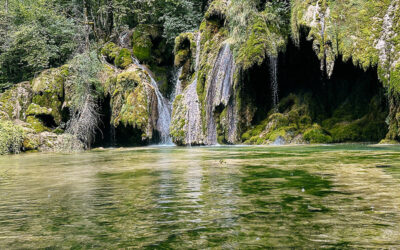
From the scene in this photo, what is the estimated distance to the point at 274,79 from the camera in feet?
54.5

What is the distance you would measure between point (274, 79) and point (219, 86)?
2427 millimetres

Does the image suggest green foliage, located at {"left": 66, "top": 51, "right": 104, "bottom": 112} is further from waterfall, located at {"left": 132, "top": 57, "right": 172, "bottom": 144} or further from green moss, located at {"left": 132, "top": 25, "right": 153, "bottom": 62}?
green moss, located at {"left": 132, "top": 25, "right": 153, "bottom": 62}

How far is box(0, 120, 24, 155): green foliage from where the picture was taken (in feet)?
57.2

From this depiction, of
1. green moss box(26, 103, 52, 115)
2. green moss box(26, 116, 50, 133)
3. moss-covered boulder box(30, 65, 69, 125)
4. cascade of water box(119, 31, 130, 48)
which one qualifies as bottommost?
green moss box(26, 116, 50, 133)

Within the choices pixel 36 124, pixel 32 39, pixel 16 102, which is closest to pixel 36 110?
pixel 36 124

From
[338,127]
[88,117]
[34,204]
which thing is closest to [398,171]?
[34,204]

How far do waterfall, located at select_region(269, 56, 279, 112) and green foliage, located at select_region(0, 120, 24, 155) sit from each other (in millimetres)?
12190

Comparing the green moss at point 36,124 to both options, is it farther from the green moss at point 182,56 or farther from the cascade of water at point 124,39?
the green moss at point 182,56

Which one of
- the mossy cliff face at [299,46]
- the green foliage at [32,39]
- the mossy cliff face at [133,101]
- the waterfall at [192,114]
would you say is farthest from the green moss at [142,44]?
the waterfall at [192,114]

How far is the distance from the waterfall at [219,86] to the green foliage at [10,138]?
915 centimetres

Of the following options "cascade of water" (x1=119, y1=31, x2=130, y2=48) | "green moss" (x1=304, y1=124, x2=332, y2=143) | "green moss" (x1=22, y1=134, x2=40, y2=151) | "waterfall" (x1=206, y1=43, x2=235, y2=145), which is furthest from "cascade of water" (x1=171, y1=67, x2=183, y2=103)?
"green moss" (x1=304, y1=124, x2=332, y2=143)

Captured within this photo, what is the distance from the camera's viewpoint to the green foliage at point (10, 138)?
17.4m

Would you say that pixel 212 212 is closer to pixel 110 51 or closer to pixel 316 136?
pixel 316 136

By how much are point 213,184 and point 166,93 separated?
60.9 feet
